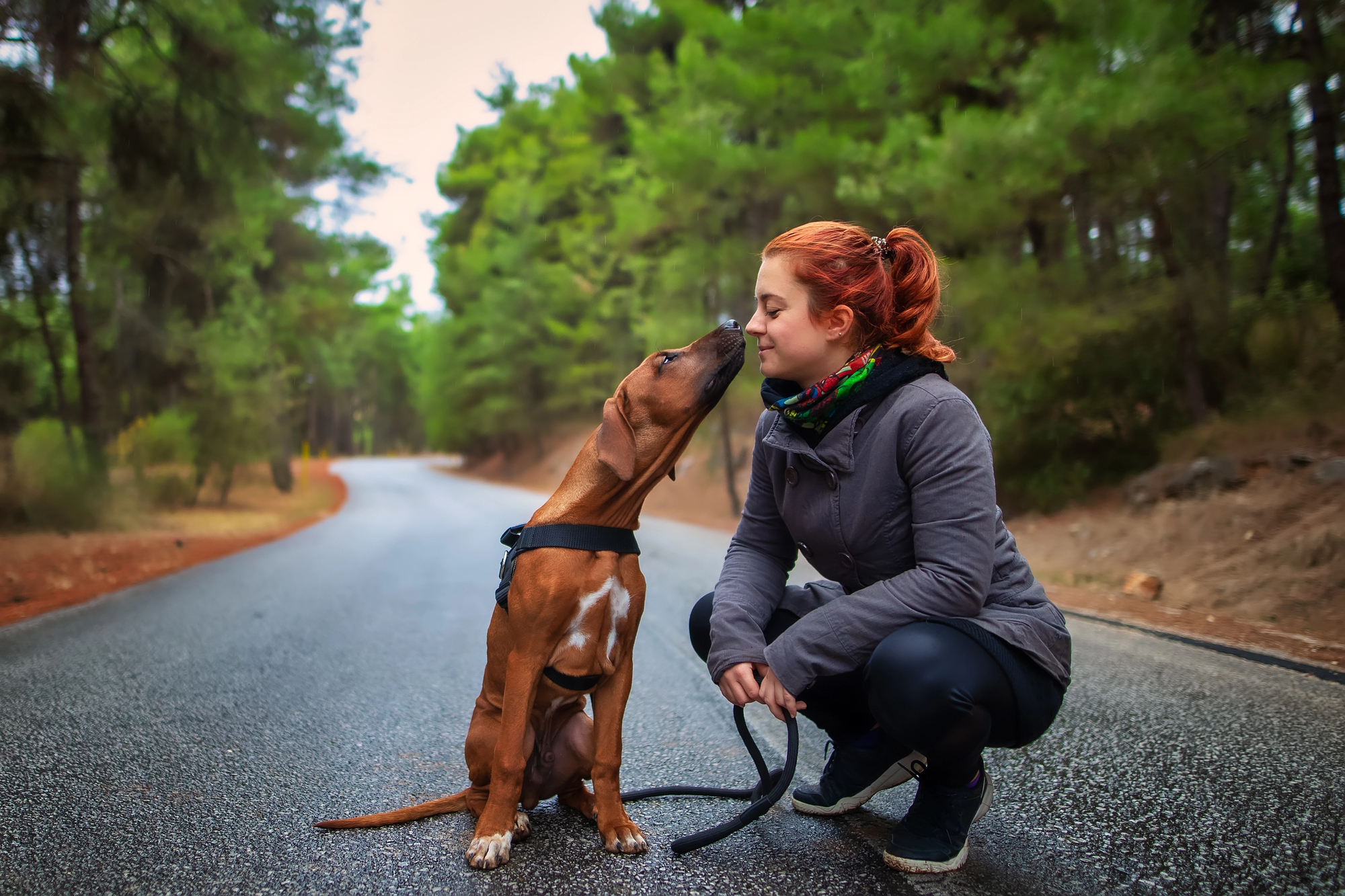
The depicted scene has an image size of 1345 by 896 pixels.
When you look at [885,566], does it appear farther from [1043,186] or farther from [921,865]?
[1043,186]

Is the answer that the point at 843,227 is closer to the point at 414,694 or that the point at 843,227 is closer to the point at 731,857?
the point at 731,857

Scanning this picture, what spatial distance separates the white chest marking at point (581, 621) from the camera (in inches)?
85.0

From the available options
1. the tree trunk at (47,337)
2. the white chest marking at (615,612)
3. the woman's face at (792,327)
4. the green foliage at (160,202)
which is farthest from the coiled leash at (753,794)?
the tree trunk at (47,337)

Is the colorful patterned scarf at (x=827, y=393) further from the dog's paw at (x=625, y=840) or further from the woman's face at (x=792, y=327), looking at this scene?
the dog's paw at (x=625, y=840)

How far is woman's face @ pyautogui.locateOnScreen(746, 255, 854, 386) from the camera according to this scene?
2.21m

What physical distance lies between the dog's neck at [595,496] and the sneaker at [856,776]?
3.17ft

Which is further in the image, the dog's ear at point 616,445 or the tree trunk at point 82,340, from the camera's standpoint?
the tree trunk at point 82,340

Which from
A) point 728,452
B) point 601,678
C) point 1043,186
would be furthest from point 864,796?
point 728,452

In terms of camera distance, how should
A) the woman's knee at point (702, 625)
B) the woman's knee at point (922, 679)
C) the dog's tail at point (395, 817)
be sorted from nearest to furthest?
the woman's knee at point (922, 679), the dog's tail at point (395, 817), the woman's knee at point (702, 625)

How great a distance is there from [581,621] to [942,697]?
0.92 metres

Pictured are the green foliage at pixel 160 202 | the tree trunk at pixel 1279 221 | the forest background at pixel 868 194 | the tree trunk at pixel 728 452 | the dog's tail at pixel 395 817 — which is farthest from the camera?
the tree trunk at pixel 728 452

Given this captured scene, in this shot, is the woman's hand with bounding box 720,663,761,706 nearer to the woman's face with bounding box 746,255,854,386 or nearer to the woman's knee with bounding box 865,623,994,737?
the woman's knee with bounding box 865,623,994,737

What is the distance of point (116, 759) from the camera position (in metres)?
2.98

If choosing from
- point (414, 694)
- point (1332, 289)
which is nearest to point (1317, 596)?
point (1332, 289)
